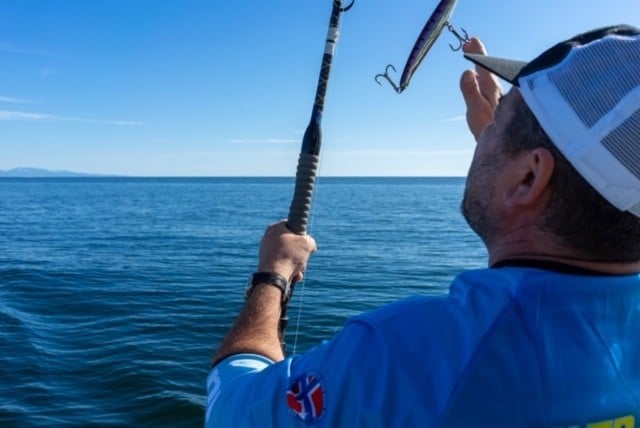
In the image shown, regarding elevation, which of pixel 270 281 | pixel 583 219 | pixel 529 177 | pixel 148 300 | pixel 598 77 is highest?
A: pixel 598 77

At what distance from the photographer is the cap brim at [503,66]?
2.11m

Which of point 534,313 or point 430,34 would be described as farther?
point 430,34

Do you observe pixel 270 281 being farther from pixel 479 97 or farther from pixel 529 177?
pixel 479 97

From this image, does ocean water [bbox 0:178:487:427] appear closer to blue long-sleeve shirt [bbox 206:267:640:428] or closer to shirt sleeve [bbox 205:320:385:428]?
shirt sleeve [bbox 205:320:385:428]

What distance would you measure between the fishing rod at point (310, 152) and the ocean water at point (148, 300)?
8.36 ft

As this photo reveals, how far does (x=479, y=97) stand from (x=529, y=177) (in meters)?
1.31

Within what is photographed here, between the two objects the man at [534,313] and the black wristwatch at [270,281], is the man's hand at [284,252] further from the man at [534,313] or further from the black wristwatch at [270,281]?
the man at [534,313]

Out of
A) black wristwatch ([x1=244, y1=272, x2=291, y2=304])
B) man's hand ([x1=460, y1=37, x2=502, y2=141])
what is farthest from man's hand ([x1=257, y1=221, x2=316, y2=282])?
man's hand ([x1=460, y1=37, x2=502, y2=141])

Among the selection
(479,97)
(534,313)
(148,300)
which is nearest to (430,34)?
(479,97)

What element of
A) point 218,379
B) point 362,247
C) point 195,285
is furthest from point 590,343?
point 362,247

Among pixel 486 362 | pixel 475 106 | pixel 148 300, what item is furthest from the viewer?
pixel 148 300

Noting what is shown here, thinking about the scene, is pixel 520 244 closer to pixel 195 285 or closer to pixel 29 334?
pixel 29 334

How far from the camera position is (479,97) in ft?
10.3

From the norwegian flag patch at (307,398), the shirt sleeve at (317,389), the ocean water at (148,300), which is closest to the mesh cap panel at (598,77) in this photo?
the shirt sleeve at (317,389)
